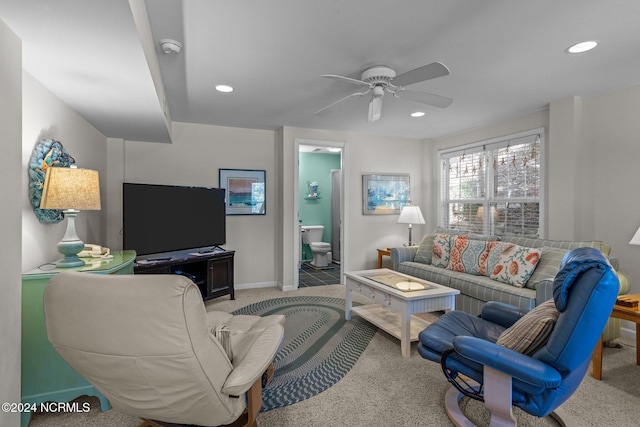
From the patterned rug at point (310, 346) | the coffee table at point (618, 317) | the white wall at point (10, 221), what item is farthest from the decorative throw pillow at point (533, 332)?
the white wall at point (10, 221)

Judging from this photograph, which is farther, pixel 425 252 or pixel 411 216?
pixel 411 216

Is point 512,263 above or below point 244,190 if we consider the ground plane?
below

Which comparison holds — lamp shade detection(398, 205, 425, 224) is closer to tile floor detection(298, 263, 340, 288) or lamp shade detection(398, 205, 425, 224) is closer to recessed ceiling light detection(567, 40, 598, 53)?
tile floor detection(298, 263, 340, 288)

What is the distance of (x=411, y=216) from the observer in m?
5.04

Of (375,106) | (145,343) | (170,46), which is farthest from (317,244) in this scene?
(145,343)

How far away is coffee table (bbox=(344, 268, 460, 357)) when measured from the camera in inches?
107

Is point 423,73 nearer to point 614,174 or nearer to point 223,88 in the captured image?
point 223,88

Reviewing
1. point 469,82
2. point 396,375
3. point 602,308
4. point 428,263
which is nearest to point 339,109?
point 469,82

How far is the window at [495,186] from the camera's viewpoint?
13.6 feet

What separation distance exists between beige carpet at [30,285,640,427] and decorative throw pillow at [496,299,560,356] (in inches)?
22.9

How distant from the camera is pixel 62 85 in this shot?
234 centimetres

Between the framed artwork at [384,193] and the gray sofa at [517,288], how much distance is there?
1.37m

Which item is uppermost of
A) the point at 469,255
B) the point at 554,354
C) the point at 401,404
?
the point at 469,255

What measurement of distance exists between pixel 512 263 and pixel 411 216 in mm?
1856
